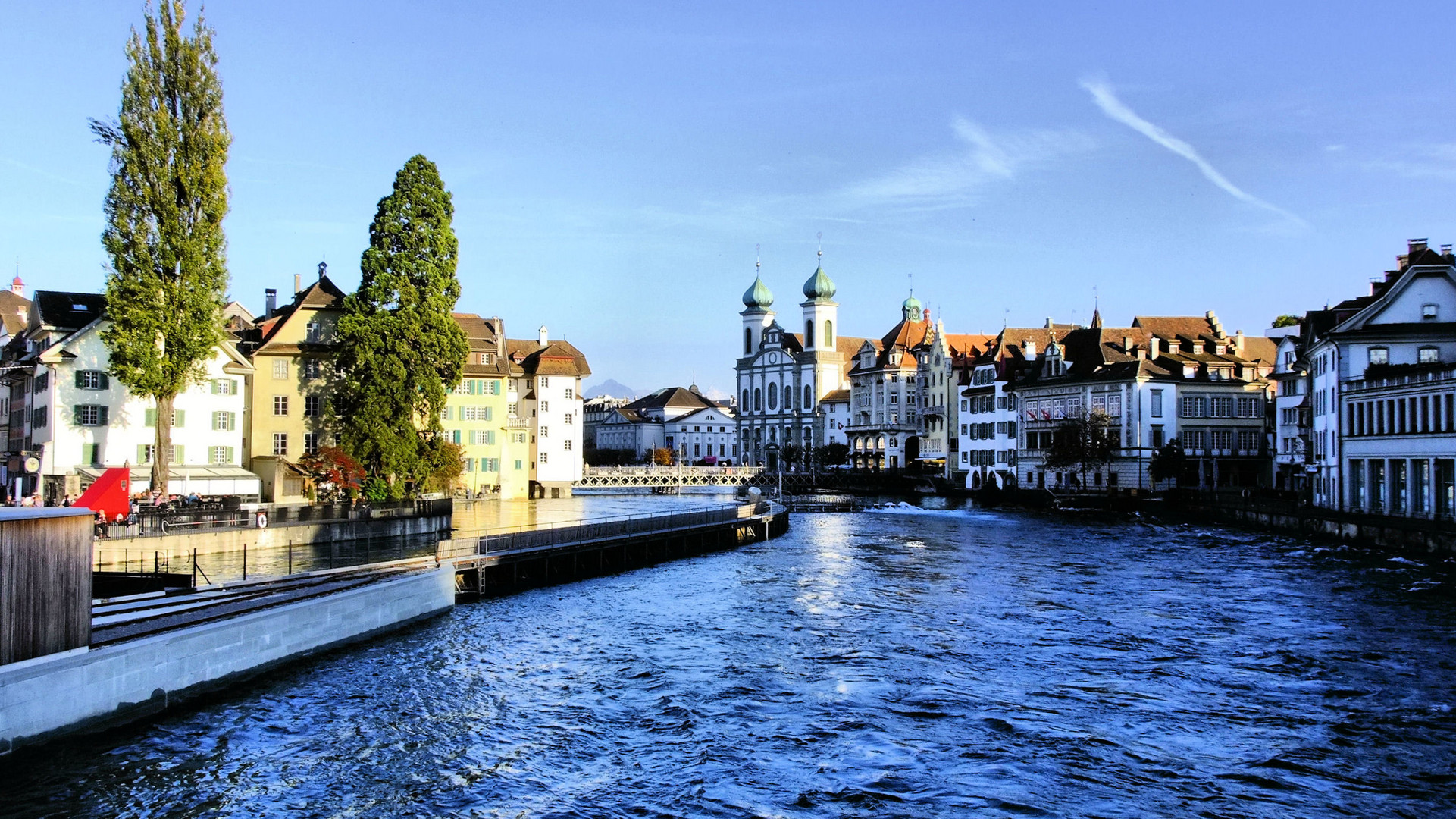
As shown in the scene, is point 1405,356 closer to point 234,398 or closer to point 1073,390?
point 1073,390

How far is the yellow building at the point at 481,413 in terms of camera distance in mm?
78000

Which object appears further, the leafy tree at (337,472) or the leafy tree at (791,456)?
the leafy tree at (791,456)

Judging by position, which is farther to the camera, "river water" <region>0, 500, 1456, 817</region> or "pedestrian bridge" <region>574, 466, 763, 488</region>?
"pedestrian bridge" <region>574, 466, 763, 488</region>

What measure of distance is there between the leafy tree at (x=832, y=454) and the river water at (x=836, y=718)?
381 ft

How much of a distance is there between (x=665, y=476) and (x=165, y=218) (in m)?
82.8

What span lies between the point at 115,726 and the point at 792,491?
10962 cm

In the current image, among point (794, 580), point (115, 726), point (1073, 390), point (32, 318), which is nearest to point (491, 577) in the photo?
point (794, 580)

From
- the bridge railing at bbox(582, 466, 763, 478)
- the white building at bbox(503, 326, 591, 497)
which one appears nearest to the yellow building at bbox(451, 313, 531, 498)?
the white building at bbox(503, 326, 591, 497)

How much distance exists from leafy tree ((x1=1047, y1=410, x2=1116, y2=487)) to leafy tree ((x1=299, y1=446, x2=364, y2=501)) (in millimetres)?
53344

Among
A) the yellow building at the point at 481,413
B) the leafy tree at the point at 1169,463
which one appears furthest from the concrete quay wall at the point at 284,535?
the leafy tree at the point at 1169,463

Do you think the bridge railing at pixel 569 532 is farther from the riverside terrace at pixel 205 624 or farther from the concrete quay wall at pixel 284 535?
the concrete quay wall at pixel 284 535

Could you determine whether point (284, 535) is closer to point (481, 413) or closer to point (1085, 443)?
point (481, 413)

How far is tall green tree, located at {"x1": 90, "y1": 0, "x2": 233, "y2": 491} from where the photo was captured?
149 ft

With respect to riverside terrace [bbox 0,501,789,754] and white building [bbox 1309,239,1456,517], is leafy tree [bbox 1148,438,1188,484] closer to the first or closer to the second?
white building [bbox 1309,239,1456,517]
